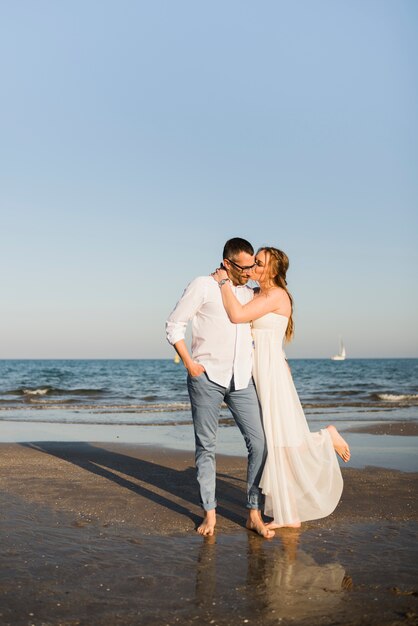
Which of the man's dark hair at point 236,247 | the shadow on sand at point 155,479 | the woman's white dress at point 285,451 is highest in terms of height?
the man's dark hair at point 236,247

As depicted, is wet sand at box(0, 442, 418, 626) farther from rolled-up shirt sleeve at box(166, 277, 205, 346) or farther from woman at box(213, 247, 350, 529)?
rolled-up shirt sleeve at box(166, 277, 205, 346)

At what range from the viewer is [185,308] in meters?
4.64

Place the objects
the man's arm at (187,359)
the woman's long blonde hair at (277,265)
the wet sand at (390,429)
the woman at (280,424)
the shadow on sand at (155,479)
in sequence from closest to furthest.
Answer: the man's arm at (187,359) → the woman at (280,424) → the woman's long blonde hair at (277,265) → the shadow on sand at (155,479) → the wet sand at (390,429)

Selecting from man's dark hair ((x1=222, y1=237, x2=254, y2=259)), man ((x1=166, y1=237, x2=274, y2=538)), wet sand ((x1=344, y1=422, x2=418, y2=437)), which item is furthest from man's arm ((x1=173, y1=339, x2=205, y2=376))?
wet sand ((x1=344, y1=422, x2=418, y2=437))

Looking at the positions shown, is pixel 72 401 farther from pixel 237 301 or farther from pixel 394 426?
pixel 237 301

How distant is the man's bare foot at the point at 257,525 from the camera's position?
15.0 feet

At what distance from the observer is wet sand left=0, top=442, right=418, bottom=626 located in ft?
10.5

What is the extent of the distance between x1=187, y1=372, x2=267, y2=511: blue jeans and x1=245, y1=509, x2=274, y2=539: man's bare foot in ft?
0.16

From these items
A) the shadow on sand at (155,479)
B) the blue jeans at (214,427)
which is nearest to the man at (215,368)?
the blue jeans at (214,427)

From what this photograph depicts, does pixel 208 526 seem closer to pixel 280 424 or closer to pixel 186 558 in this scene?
pixel 186 558

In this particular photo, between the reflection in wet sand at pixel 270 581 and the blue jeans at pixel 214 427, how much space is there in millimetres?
412

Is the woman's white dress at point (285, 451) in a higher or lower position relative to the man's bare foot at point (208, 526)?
higher

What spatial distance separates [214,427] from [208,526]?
71 centimetres

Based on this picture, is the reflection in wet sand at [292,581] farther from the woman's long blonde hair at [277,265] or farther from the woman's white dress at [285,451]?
the woman's long blonde hair at [277,265]
